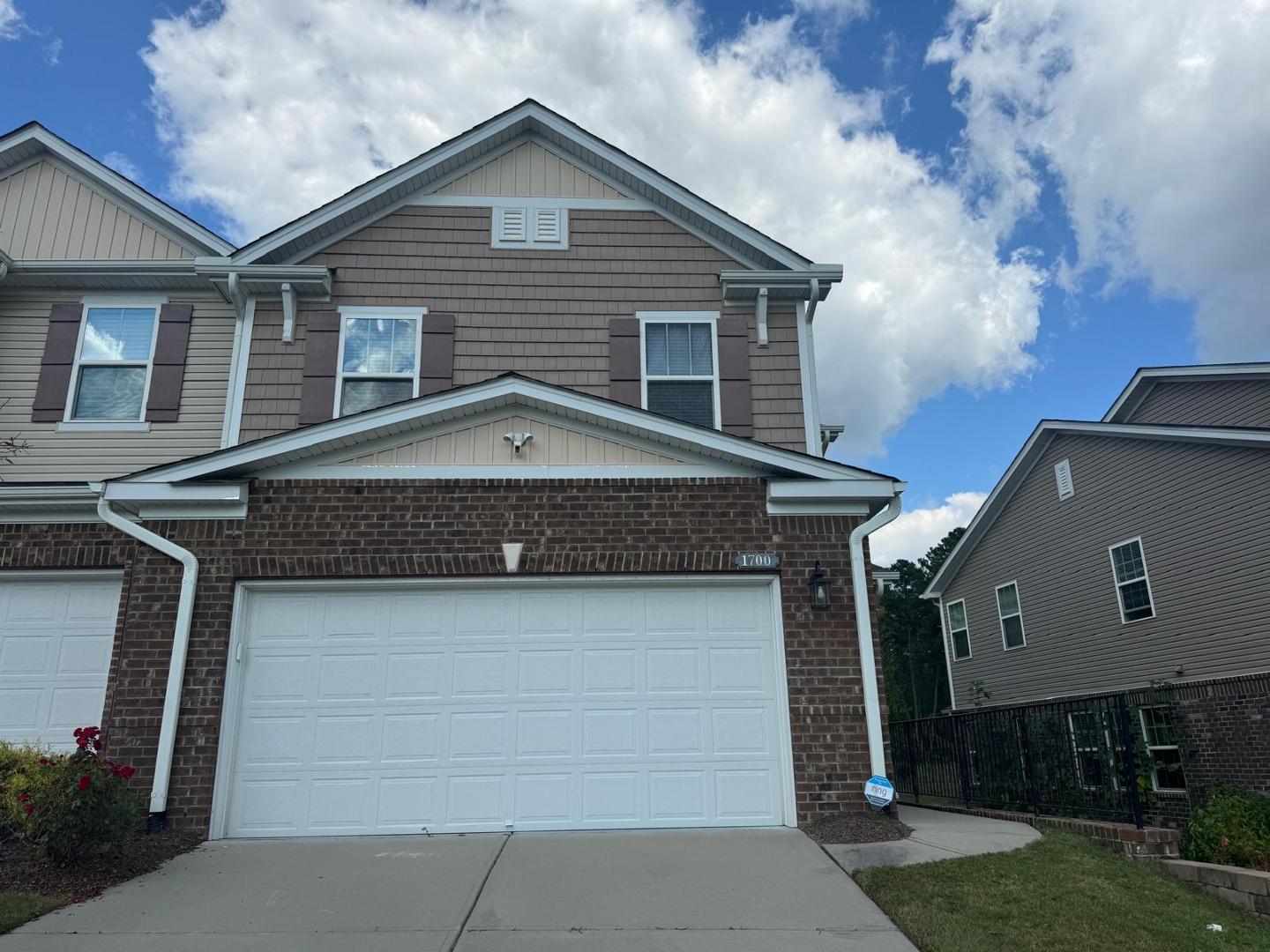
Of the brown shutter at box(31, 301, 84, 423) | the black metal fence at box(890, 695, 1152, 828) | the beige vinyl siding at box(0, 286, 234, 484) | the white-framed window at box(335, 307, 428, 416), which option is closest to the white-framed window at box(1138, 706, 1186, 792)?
the black metal fence at box(890, 695, 1152, 828)

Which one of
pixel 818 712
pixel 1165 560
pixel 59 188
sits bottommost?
pixel 818 712

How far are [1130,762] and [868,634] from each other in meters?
2.49

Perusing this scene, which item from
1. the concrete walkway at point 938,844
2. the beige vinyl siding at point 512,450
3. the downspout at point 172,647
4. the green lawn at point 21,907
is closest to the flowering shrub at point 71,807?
the green lawn at point 21,907

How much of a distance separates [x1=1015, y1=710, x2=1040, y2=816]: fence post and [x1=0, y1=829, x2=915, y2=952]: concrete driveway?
10.5 ft

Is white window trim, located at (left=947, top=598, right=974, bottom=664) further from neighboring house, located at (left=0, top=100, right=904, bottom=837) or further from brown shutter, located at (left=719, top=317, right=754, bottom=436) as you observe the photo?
neighboring house, located at (left=0, top=100, right=904, bottom=837)

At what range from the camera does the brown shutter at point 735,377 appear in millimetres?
10344

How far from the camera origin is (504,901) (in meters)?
5.96

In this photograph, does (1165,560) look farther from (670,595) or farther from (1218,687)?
(670,595)

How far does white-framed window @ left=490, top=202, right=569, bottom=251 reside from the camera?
1101 centimetres

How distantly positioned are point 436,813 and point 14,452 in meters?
6.46

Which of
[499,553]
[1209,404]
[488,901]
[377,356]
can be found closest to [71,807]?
[488,901]

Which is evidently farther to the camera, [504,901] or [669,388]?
[669,388]

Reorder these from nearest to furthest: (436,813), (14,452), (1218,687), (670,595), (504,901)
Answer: (504,901) → (436,813) → (670,595) → (14,452) → (1218,687)

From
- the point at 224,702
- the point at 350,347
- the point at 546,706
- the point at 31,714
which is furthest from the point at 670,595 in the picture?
the point at 31,714
